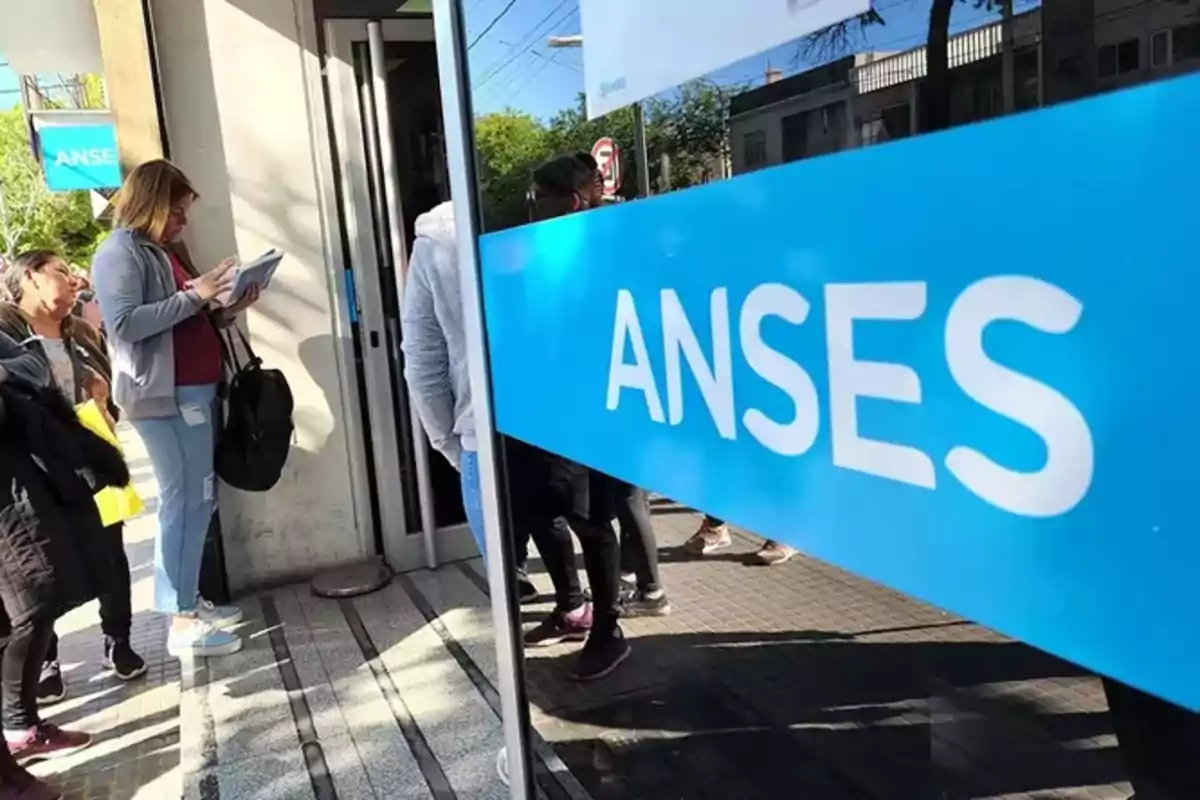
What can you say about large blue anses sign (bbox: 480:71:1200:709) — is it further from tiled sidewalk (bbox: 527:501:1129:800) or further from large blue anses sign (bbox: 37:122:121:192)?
large blue anses sign (bbox: 37:122:121:192)

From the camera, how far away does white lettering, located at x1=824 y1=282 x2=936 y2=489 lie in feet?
2.76

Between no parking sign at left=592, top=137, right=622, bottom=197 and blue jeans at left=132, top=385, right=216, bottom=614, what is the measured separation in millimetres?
2519

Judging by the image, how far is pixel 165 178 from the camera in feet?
10.9

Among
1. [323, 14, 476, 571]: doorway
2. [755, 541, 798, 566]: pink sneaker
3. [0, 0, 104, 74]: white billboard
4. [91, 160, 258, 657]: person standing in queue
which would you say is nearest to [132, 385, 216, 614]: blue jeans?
[91, 160, 258, 657]: person standing in queue

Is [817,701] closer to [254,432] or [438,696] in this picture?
[438,696]

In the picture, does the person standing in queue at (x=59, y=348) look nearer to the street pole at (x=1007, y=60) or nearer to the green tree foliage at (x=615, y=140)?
the green tree foliage at (x=615, y=140)

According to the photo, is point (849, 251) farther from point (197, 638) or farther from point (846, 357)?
point (197, 638)

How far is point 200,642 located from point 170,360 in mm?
1042

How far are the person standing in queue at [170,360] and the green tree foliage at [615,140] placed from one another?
6.57 feet

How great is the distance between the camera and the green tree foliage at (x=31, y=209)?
85.4 ft

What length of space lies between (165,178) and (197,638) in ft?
5.38

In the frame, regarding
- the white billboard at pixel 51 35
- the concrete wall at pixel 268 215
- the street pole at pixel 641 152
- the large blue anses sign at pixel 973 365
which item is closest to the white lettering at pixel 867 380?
the large blue anses sign at pixel 973 365

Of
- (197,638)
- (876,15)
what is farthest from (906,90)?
(197,638)

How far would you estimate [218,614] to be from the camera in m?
3.81
